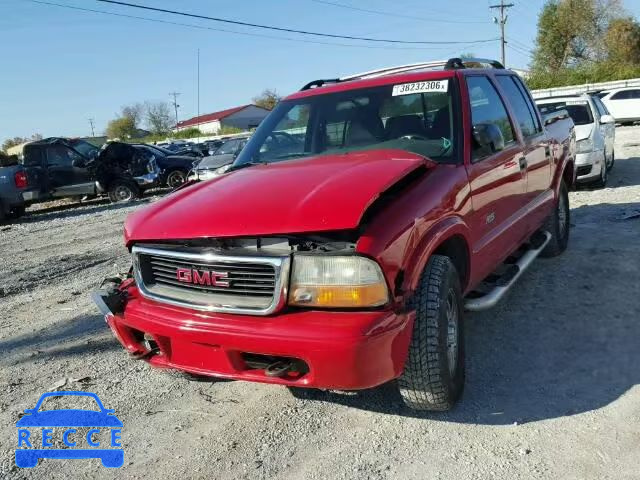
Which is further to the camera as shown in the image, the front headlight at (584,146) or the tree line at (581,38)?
the tree line at (581,38)

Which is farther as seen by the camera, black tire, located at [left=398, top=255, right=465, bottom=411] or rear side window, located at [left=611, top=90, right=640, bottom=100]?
rear side window, located at [left=611, top=90, right=640, bottom=100]

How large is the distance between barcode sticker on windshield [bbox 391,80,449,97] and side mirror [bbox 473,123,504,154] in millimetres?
363

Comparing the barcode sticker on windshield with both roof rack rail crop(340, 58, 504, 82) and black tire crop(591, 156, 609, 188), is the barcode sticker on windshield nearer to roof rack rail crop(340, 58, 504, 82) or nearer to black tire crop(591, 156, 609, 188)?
roof rack rail crop(340, 58, 504, 82)

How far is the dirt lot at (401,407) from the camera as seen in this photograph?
108 inches

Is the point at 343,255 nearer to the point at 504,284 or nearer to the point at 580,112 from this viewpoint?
the point at 504,284

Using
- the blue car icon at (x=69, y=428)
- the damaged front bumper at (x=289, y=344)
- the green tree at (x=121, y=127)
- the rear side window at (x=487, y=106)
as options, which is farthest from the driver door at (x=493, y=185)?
the green tree at (x=121, y=127)

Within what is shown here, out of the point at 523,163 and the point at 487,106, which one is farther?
the point at 523,163

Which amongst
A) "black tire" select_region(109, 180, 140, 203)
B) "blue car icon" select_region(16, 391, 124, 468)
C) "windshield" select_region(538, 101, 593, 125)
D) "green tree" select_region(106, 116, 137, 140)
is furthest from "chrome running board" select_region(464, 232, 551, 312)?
"green tree" select_region(106, 116, 137, 140)

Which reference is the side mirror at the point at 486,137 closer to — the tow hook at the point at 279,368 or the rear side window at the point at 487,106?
the rear side window at the point at 487,106

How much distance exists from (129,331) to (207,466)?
33.1 inches

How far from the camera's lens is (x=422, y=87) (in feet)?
12.8

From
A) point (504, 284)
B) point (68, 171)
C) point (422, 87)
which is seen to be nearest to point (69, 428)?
point (504, 284)

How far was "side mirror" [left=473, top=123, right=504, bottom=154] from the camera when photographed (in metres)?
3.60

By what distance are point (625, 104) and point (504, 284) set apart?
961 inches
